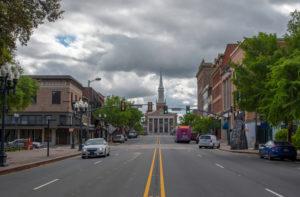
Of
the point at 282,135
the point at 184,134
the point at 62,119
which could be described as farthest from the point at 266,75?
the point at 184,134

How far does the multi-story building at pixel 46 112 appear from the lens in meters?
85.1

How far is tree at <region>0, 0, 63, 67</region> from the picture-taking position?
2123 cm

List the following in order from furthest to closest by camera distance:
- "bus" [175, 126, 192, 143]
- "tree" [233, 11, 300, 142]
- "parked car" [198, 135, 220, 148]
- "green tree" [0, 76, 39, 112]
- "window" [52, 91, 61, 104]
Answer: "bus" [175, 126, 192, 143], "window" [52, 91, 61, 104], "parked car" [198, 135, 220, 148], "green tree" [0, 76, 39, 112], "tree" [233, 11, 300, 142]

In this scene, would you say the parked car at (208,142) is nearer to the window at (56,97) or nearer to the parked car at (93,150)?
the parked car at (93,150)

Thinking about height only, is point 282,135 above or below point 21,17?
below

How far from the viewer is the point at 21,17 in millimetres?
21500

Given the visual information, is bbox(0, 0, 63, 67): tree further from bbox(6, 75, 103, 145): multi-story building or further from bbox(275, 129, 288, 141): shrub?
bbox(6, 75, 103, 145): multi-story building

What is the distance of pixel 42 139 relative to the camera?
282ft

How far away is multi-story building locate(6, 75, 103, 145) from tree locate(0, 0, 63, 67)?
62.2m

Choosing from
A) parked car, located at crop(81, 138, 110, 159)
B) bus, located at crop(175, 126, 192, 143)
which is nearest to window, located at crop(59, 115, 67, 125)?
bus, located at crop(175, 126, 192, 143)

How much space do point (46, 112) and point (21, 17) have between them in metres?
65.3

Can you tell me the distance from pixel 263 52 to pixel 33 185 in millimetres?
28140

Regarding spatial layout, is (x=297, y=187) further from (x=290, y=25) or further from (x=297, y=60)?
(x=290, y=25)

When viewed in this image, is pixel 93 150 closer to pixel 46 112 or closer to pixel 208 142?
pixel 208 142
